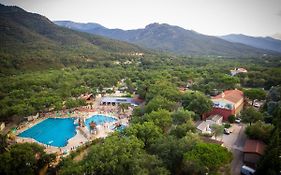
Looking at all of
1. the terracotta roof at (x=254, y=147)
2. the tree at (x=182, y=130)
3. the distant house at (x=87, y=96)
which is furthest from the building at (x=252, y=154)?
the distant house at (x=87, y=96)

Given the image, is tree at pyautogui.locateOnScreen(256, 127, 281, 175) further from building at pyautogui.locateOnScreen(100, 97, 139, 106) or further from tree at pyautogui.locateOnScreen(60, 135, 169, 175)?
building at pyautogui.locateOnScreen(100, 97, 139, 106)

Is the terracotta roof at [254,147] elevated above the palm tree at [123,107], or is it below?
above

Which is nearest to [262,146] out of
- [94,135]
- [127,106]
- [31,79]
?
[94,135]

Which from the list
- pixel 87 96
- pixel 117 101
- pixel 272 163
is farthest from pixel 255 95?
pixel 87 96

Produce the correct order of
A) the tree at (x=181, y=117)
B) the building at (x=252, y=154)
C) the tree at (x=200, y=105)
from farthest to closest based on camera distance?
1. the tree at (x=200, y=105)
2. the tree at (x=181, y=117)
3. the building at (x=252, y=154)

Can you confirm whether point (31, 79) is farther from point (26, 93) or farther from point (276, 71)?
point (276, 71)

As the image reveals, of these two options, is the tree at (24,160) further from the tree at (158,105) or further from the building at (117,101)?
the building at (117,101)
